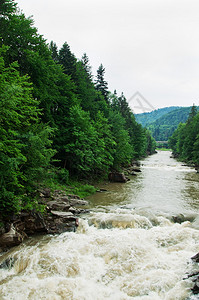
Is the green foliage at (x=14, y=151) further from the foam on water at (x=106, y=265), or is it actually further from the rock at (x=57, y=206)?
Result: the foam on water at (x=106, y=265)

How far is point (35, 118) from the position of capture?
44.0 feet

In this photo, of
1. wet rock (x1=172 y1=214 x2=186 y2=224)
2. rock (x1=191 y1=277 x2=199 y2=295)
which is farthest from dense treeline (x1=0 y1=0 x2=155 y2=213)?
wet rock (x1=172 y1=214 x2=186 y2=224)

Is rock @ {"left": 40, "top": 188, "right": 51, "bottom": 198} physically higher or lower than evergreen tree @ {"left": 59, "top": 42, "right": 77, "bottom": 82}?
lower

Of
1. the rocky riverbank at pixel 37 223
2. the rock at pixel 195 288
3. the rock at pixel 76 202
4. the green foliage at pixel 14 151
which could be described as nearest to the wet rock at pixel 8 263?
the rocky riverbank at pixel 37 223

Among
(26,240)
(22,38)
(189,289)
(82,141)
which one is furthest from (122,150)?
(189,289)

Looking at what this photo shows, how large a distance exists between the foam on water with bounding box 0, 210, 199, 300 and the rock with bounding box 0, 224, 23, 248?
0.39 metres

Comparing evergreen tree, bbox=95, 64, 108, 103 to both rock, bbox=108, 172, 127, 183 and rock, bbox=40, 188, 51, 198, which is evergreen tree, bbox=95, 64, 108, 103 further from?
rock, bbox=40, 188, 51, 198

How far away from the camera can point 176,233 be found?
10484mm

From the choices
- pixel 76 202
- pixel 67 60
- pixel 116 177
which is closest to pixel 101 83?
pixel 67 60

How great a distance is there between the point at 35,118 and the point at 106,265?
9.90 m

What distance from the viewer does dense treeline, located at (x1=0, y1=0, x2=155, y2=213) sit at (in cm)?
891

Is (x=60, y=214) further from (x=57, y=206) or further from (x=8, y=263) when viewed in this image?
(x=8, y=263)

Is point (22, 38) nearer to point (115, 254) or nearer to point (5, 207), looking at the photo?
point (5, 207)

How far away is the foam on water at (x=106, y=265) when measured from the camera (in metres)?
6.46
